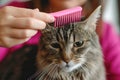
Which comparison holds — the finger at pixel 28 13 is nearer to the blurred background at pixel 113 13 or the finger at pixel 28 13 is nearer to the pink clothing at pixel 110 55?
the pink clothing at pixel 110 55

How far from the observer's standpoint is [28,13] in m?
0.57

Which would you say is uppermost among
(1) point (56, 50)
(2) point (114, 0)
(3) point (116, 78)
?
(2) point (114, 0)

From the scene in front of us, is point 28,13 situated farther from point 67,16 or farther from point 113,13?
point 113,13

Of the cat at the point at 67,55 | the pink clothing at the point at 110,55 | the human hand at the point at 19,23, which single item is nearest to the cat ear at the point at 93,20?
the cat at the point at 67,55

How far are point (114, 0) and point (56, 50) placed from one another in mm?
→ 791

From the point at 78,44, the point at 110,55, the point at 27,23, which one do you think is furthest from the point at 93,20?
the point at 110,55

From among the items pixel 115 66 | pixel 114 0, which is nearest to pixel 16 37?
pixel 115 66

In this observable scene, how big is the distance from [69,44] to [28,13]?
0.42 feet

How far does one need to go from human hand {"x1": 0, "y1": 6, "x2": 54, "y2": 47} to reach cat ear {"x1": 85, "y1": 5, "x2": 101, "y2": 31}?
110 millimetres

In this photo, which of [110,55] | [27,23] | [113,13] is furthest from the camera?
[113,13]

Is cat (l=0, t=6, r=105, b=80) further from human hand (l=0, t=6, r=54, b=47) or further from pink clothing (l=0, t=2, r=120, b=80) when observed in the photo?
pink clothing (l=0, t=2, r=120, b=80)

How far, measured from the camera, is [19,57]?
0.81m

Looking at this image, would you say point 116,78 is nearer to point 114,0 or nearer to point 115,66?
point 115,66

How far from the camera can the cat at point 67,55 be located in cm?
64
